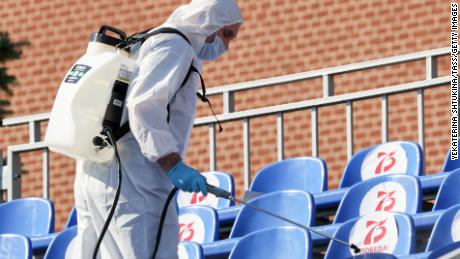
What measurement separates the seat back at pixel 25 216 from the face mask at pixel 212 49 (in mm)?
3988

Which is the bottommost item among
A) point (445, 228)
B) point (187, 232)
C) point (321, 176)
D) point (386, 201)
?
point (187, 232)

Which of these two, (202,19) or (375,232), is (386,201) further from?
(202,19)

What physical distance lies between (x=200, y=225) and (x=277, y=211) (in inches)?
23.6

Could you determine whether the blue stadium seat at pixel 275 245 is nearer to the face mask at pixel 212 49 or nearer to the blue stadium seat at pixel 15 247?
the face mask at pixel 212 49

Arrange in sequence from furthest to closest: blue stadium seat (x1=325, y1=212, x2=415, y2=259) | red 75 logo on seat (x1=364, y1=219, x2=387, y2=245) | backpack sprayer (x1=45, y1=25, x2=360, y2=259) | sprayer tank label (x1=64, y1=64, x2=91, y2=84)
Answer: red 75 logo on seat (x1=364, y1=219, x2=387, y2=245) < blue stadium seat (x1=325, y1=212, x2=415, y2=259) < sprayer tank label (x1=64, y1=64, x2=91, y2=84) < backpack sprayer (x1=45, y1=25, x2=360, y2=259)

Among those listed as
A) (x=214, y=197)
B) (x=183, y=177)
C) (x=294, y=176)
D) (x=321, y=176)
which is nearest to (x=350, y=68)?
(x=294, y=176)

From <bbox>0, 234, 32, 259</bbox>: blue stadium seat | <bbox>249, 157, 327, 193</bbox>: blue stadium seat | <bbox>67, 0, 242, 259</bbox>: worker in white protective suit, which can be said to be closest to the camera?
<bbox>67, 0, 242, 259</bbox>: worker in white protective suit

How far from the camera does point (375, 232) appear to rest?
8.22 meters

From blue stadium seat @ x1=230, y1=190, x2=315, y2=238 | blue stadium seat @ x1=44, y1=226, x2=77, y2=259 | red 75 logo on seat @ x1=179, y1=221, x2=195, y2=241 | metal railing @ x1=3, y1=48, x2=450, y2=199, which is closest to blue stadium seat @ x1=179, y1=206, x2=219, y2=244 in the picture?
red 75 logo on seat @ x1=179, y1=221, x2=195, y2=241

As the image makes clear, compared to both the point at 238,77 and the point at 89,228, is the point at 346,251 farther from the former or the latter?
the point at 238,77

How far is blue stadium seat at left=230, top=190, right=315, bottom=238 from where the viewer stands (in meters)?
9.34

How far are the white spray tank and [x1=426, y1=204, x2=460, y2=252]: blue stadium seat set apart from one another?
173 centimetres

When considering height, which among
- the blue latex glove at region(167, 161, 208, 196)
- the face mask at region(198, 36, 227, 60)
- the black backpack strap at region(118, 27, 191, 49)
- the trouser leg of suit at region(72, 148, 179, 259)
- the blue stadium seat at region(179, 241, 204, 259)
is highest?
the black backpack strap at region(118, 27, 191, 49)

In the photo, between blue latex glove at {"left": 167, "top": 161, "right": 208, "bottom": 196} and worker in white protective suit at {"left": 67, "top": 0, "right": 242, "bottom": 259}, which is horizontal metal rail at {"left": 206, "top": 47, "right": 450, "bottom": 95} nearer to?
worker in white protective suit at {"left": 67, "top": 0, "right": 242, "bottom": 259}
